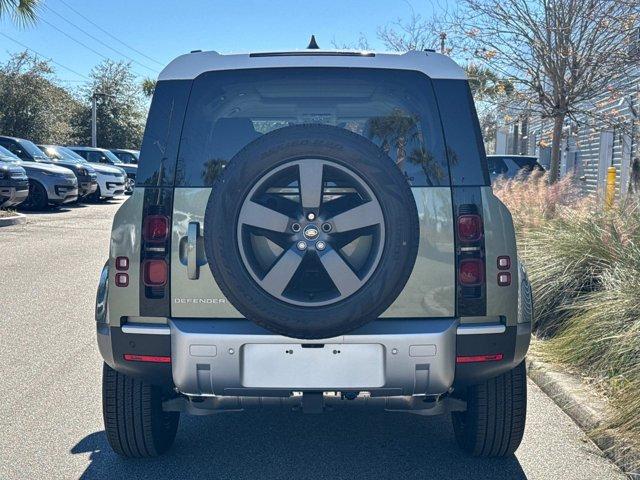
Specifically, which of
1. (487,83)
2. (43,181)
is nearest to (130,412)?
(487,83)

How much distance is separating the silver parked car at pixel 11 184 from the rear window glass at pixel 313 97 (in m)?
13.9

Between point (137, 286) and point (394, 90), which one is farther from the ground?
point (394, 90)

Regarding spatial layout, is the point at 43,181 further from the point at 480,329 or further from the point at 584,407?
the point at 480,329

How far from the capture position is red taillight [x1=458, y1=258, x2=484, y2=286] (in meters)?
3.27

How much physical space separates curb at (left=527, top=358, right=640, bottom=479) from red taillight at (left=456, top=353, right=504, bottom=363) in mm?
1016

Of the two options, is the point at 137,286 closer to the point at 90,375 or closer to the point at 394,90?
the point at 394,90

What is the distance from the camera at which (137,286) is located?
329 cm

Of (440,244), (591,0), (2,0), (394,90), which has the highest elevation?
(2,0)

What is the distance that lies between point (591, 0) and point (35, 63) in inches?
1201

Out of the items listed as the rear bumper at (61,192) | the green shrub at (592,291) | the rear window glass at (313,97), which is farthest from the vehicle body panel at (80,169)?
the rear window glass at (313,97)

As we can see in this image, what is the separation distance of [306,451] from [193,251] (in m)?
1.48

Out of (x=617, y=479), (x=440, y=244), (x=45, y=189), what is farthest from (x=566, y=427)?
(x=45, y=189)

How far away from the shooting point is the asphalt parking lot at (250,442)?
3.82 m

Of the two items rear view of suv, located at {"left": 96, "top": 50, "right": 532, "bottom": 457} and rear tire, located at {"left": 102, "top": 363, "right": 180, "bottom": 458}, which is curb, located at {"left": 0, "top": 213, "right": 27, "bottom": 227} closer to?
rear tire, located at {"left": 102, "top": 363, "right": 180, "bottom": 458}
